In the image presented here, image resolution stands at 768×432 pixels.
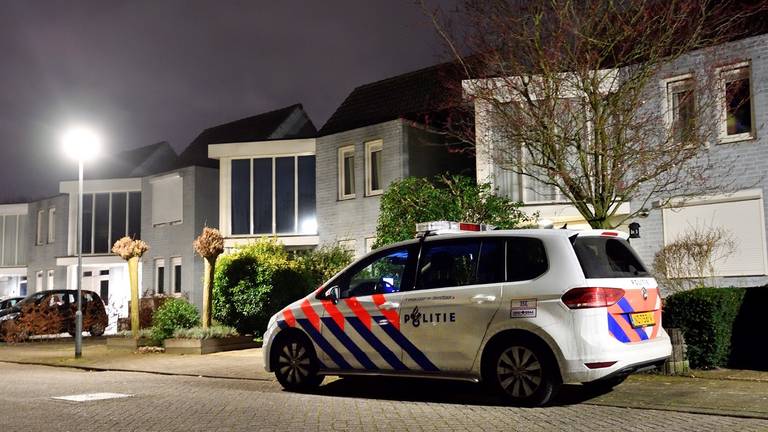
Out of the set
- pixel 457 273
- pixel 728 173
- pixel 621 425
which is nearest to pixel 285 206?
pixel 728 173

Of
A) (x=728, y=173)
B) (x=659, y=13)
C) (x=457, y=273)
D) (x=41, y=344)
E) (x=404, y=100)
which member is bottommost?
(x=41, y=344)

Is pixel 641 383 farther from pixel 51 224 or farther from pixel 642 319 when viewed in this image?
pixel 51 224

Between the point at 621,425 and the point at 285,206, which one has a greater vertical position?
the point at 285,206

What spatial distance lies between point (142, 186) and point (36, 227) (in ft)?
31.3

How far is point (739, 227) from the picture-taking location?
55.5ft

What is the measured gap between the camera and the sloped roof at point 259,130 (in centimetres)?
3188

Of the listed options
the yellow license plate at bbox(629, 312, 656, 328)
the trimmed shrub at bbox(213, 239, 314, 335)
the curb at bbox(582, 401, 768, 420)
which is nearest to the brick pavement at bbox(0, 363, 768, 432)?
the curb at bbox(582, 401, 768, 420)

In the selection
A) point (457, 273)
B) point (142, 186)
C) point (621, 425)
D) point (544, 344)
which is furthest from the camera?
point (142, 186)

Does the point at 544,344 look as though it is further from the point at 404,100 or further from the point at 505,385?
the point at 404,100

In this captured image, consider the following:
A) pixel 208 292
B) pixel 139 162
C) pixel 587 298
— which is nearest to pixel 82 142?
pixel 208 292

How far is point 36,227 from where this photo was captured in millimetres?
39188

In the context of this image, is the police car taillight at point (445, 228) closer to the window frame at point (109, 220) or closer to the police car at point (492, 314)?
the police car at point (492, 314)

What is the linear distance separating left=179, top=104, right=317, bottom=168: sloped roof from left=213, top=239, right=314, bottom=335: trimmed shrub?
40.3 feet

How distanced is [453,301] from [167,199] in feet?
78.7
